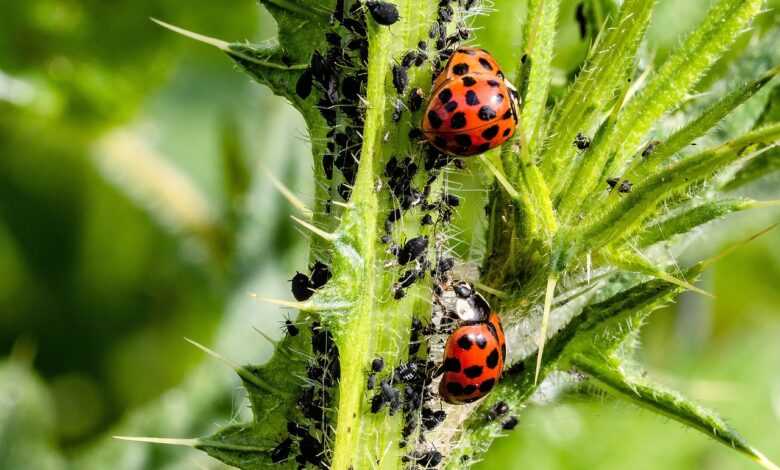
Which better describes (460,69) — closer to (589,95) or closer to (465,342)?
(589,95)

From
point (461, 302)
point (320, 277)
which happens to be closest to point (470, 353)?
point (461, 302)

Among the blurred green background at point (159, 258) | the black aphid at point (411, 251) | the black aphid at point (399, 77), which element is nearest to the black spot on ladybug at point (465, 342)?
the black aphid at point (411, 251)

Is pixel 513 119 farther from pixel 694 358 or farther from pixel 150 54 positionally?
pixel 694 358

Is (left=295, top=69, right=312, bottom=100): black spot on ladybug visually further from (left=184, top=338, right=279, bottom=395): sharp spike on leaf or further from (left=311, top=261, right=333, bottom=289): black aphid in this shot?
(left=184, top=338, right=279, bottom=395): sharp spike on leaf

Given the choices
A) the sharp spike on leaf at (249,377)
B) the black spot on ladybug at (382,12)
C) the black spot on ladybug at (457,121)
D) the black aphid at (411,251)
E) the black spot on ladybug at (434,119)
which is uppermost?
the black spot on ladybug at (382,12)

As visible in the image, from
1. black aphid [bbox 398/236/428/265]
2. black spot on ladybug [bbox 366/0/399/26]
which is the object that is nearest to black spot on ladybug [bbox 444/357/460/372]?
black aphid [bbox 398/236/428/265]

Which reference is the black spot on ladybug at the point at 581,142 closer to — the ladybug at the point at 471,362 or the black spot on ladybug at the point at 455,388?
the ladybug at the point at 471,362
